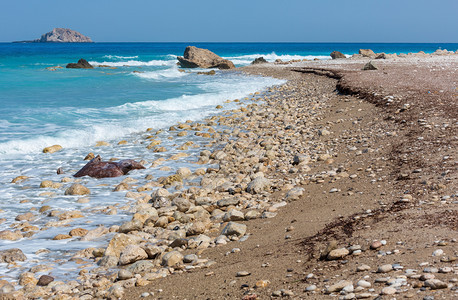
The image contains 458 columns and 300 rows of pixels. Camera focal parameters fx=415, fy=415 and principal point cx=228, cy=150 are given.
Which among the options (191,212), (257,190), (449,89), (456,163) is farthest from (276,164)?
(449,89)

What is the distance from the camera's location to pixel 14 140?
10648mm

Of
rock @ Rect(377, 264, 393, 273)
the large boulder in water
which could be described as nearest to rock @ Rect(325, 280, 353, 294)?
rock @ Rect(377, 264, 393, 273)

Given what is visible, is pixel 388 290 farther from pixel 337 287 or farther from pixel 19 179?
pixel 19 179

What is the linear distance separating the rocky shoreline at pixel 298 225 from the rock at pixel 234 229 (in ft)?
0.06

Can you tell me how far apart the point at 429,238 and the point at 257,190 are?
10.5ft

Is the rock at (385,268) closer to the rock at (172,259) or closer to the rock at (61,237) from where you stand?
the rock at (172,259)

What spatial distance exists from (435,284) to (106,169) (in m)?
6.66

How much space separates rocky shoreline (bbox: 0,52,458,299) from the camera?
10.2 feet

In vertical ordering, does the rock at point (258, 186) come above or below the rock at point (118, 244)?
above

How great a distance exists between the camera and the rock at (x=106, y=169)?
7.97m

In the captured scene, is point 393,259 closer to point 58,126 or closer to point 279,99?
point 58,126
